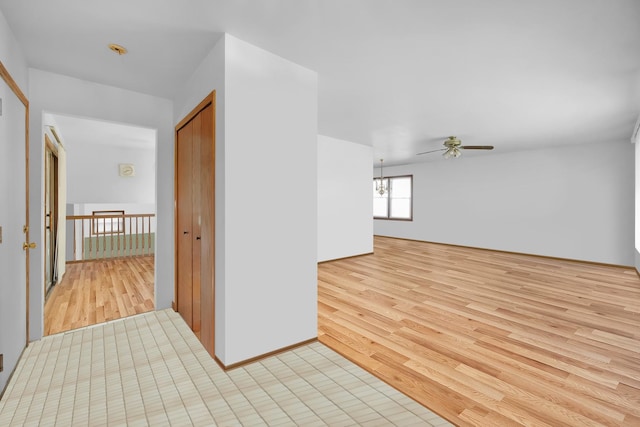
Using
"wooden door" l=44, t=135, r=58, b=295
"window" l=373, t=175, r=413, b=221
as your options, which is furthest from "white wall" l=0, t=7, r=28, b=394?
"window" l=373, t=175, r=413, b=221

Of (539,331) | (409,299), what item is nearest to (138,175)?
(409,299)

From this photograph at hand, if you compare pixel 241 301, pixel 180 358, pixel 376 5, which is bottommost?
pixel 180 358

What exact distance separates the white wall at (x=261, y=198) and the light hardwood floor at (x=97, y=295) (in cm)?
188

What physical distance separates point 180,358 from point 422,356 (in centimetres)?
192

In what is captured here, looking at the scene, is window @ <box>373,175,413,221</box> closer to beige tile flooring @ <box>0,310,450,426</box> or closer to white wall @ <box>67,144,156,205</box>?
white wall @ <box>67,144,156,205</box>

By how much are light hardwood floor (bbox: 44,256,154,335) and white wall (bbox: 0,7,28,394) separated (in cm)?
69

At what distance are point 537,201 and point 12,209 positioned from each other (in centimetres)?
834

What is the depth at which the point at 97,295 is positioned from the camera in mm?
3711

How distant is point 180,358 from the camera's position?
7.27 feet

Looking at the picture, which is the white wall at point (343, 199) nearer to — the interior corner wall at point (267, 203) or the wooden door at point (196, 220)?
the wooden door at point (196, 220)

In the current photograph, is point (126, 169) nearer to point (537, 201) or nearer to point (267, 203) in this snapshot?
point (267, 203)

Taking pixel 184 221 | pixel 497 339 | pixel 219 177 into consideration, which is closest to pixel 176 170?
pixel 184 221

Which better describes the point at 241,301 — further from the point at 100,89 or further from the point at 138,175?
the point at 138,175

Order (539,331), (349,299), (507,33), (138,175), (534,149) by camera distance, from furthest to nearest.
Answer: (138,175), (534,149), (349,299), (539,331), (507,33)
